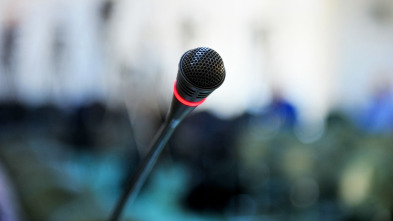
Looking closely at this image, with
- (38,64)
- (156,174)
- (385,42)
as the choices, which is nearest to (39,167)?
(38,64)

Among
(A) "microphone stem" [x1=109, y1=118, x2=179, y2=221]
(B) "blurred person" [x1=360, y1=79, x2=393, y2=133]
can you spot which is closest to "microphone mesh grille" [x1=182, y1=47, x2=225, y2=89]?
(A) "microphone stem" [x1=109, y1=118, x2=179, y2=221]

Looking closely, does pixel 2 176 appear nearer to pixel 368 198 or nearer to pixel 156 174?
pixel 156 174

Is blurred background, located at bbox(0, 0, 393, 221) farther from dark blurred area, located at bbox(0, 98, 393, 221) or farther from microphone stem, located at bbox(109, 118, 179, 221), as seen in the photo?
microphone stem, located at bbox(109, 118, 179, 221)

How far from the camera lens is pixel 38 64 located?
7.73 feet

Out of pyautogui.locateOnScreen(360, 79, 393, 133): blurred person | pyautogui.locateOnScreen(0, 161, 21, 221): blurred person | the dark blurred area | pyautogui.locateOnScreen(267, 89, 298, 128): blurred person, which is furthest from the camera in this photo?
pyautogui.locateOnScreen(360, 79, 393, 133): blurred person

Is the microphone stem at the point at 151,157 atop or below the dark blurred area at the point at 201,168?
atop

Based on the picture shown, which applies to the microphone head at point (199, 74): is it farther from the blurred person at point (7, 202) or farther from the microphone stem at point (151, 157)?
the blurred person at point (7, 202)

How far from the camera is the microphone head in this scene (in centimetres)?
59

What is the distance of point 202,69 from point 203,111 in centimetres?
227

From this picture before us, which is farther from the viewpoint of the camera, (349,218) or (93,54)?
(349,218)

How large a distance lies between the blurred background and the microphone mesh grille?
1.76 meters

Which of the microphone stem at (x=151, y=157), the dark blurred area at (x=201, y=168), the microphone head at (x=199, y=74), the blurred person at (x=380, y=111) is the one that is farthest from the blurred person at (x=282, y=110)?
the microphone head at (x=199, y=74)

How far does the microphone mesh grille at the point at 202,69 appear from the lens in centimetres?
59

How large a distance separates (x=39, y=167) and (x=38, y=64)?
27.4 inches
